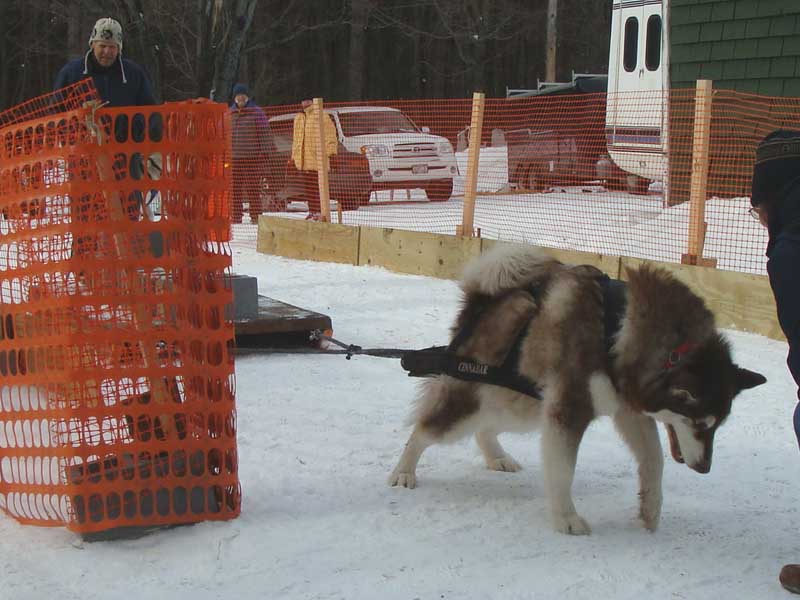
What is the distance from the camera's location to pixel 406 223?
1180 cm

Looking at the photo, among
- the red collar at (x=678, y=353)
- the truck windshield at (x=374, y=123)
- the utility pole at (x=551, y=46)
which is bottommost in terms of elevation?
the red collar at (x=678, y=353)

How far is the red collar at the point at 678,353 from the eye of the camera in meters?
3.25

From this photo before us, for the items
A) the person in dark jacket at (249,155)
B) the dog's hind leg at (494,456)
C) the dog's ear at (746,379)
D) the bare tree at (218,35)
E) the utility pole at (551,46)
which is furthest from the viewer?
the utility pole at (551,46)

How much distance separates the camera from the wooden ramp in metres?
6.33

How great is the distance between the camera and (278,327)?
6.42 meters

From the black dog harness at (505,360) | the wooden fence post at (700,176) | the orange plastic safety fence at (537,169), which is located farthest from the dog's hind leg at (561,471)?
the orange plastic safety fence at (537,169)

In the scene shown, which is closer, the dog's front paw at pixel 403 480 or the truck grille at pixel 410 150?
the dog's front paw at pixel 403 480

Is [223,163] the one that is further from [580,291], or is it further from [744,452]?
[744,452]

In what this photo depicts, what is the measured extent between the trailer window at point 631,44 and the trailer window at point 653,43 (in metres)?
0.21

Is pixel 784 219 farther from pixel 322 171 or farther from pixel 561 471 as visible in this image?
pixel 322 171

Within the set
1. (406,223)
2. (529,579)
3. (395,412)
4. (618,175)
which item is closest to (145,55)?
(406,223)

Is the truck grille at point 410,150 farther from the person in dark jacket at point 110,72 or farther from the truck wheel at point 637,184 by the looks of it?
the person in dark jacket at point 110,72

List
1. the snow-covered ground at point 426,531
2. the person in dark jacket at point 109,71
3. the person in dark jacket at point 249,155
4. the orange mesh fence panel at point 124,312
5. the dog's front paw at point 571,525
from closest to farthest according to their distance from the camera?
the snow-covered ground at point 426,531 → the orange mesh fence panel at point 124,312 → the dog's front paw at point 571,525 → the person in dark jacket at point 109,71 → the person in dark jacket at point 249,155

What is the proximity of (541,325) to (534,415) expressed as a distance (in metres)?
0.37
